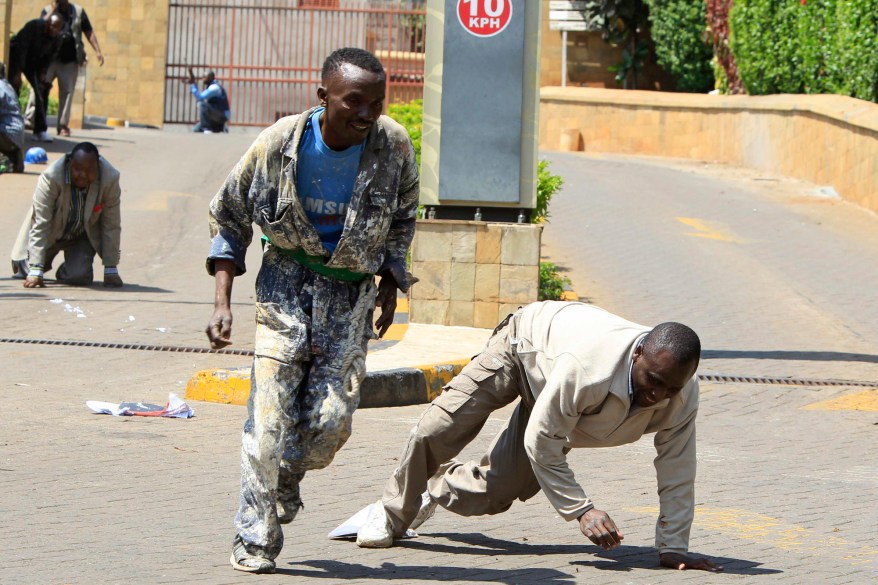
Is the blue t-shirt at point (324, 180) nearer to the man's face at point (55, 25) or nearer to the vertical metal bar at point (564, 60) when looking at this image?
the man's face at point (55, 25)

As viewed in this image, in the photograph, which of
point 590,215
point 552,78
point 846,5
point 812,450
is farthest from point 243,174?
point 552,78

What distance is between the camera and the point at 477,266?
33.1 feet

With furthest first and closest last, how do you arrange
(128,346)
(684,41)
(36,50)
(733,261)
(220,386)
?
(684,41) < (36,50) < (733,261) < (128,346) < (220,386)

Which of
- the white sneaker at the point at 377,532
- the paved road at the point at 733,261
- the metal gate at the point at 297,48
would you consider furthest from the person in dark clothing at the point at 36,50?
the white sneaker at the point at 377,532

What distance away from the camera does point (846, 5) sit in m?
18.5

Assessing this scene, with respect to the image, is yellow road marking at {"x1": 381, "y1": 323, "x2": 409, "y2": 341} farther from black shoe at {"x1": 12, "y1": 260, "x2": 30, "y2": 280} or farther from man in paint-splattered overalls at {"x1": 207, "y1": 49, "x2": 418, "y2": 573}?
man in paint-splattered overalls at {"x1": 207, "y1": 49, "x2": 418, "y2": 573}

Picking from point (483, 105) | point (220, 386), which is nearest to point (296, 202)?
point (220, 386)

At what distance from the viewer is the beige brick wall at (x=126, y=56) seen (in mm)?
28781

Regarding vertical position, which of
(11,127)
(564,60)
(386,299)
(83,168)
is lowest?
(386,299)

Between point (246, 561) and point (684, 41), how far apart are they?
2326cm

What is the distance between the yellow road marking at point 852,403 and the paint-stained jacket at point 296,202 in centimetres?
478

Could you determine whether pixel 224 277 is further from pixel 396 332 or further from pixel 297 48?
pixel 297 48

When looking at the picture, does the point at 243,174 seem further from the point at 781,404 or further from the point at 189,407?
the point at 781,404

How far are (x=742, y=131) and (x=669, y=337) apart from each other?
1881 centimetres
